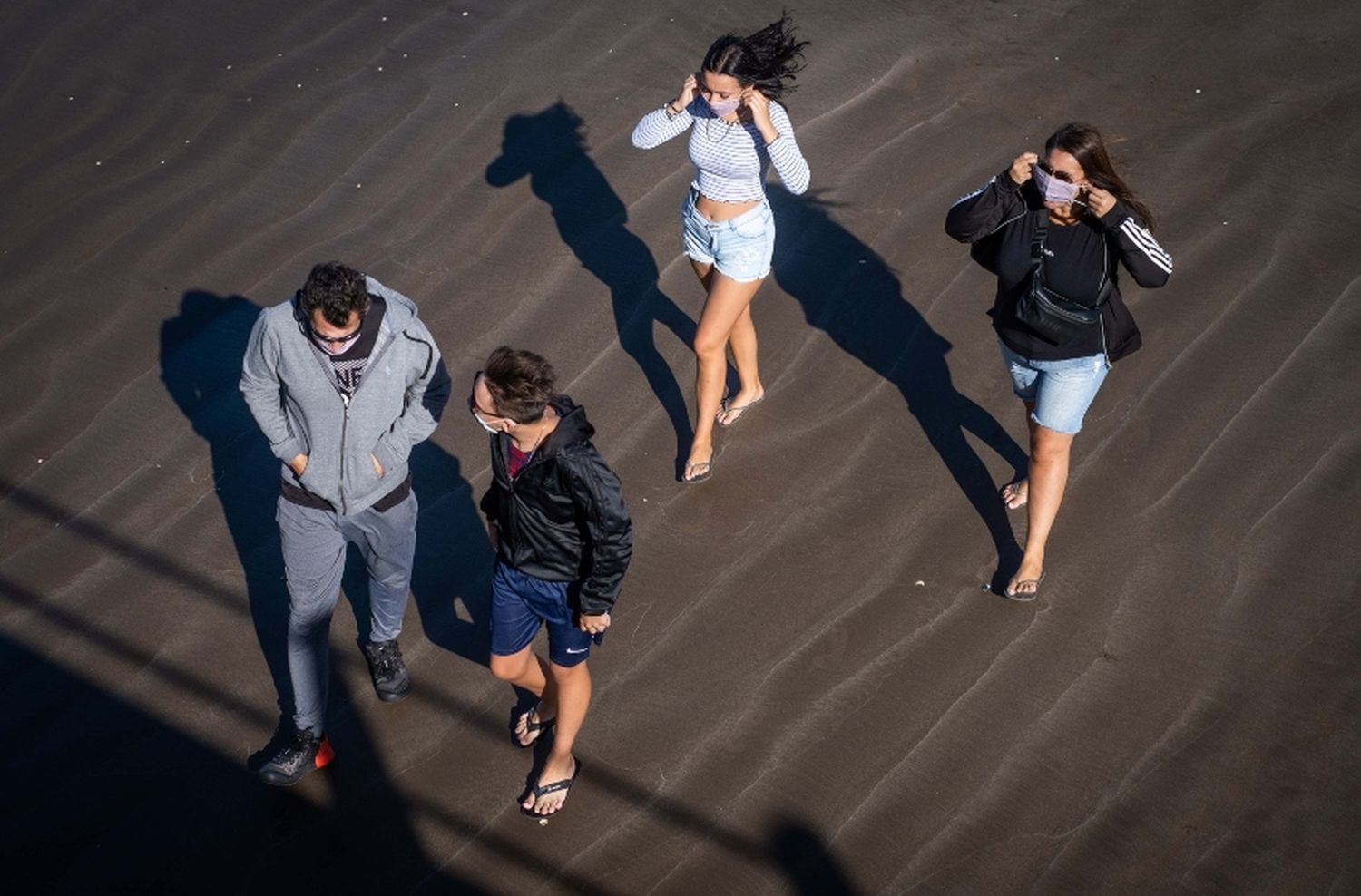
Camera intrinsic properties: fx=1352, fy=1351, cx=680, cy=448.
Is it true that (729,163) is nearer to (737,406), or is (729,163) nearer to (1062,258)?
(737,406)

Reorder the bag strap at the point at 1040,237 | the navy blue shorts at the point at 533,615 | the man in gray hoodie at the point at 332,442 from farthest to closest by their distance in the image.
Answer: the bag strap at the point at 1040,237 → the man in gray hoodie at the point at 332,442 → the navy blue shorts at the point at 533,615

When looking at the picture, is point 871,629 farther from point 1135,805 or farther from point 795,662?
point 1135,805

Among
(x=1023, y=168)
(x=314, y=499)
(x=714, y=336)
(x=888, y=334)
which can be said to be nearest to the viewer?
(x=314, y=499)

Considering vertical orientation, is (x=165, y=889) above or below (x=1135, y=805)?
above

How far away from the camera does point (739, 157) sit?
4.42 metres

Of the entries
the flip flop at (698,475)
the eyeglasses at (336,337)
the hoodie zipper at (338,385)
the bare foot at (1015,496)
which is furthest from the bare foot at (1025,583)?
the eyeglasses at (336,337)

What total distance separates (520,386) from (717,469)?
1822 millimetres

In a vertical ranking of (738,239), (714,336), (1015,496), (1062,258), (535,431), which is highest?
(535,431)

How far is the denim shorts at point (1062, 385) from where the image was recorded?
408cm

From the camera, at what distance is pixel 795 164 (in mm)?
4414

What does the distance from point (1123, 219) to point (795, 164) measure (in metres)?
1.10

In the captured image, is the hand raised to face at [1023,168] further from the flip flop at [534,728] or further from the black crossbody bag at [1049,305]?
the flip flop at [534,728]

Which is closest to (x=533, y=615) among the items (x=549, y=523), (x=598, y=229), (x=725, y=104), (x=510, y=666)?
(x=510, y=666)

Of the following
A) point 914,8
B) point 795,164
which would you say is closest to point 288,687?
point 795,164
